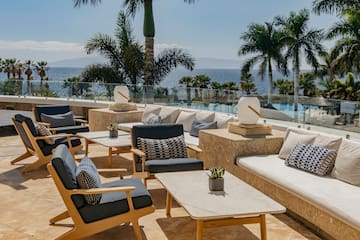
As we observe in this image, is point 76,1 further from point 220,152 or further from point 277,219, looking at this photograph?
point 277,219

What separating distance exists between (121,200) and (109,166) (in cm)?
312

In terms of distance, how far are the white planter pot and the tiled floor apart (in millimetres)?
1631

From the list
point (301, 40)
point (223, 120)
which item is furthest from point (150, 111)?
point (301, 40)

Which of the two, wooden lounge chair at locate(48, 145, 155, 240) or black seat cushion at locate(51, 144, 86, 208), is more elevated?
black seat cushion at locate(51, 144, 86, 208)

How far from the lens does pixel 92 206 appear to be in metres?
3.79

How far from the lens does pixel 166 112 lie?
28.6 ft

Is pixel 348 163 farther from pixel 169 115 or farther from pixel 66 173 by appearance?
pixel 169 115

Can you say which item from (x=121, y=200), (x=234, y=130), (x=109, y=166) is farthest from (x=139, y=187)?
(x=109, y=166)

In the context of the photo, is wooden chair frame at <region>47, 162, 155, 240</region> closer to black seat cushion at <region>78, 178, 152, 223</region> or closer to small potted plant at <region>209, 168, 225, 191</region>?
black seat cushion at <region>78, 178, 152, 223</region>

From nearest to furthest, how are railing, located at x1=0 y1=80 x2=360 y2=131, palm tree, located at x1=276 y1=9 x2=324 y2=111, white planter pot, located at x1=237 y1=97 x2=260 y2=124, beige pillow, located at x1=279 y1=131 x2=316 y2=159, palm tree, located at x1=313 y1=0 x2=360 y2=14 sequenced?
beige pillow, located at x1=279 y1=131 x2=316 y2=159
white planter pot, located at x1=237 y1=97 x2=260 y2=124
railing, located at x1=0 y1=80 x2=360 y2=131
palm tree, located at x1=313 y1=0 x2=360 y2=14
palm tree, located at x1=276 y1=9 x2=324 y2=111

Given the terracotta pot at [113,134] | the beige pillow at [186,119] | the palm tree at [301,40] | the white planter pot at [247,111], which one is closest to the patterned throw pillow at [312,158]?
the white planter pot at [247,111]

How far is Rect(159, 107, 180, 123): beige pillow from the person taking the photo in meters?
8.52

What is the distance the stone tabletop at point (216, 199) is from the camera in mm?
3441

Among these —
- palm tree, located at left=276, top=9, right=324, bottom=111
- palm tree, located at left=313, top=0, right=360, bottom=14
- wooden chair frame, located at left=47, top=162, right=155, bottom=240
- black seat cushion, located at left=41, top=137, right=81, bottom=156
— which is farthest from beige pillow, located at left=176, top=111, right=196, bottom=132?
palm tree, located at left=276, top=9, right=324, bottom=111
